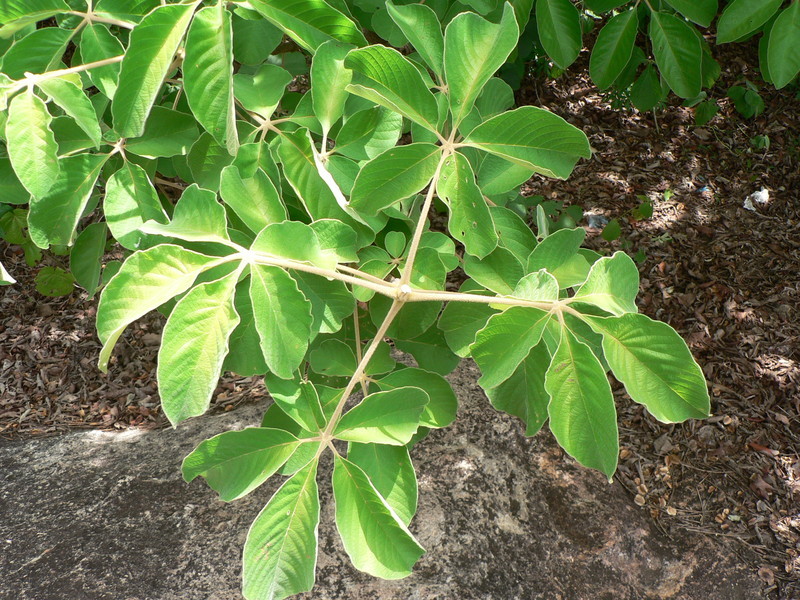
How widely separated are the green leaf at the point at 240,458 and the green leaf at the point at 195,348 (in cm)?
18

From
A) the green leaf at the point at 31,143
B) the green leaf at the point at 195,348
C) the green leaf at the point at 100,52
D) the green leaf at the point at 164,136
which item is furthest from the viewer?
the green leaf at the point at 164,136

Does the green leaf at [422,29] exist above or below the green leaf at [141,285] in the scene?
above

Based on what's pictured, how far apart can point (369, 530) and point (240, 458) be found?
9.1 inches

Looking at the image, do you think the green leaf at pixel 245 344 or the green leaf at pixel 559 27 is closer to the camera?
the green leaf at pixel 245 344

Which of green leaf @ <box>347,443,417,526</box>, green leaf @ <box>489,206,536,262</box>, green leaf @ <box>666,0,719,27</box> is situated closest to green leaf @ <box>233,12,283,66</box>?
green leaf @ <box>489,206,536,262</box>

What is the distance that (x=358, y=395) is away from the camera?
192 cm

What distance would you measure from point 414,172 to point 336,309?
10.1 inches

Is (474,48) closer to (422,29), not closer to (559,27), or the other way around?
(422,29)

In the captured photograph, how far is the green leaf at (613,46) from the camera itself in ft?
5.25

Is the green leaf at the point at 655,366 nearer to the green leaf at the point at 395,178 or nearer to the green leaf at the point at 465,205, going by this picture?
the green leaf at the point at 465,205

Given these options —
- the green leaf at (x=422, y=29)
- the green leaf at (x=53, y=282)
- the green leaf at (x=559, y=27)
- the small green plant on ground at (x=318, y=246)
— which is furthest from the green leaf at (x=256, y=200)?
the green leaf at (x=53, y=282)

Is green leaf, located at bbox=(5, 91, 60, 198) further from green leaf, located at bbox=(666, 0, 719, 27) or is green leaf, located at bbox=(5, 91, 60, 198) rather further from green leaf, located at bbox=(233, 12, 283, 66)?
green leaf, located at bbox=(666, 0, 719, 27)

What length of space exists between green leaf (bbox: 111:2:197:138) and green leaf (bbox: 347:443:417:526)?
23.3 inches

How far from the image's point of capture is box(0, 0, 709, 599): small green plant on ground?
0.84 meters
